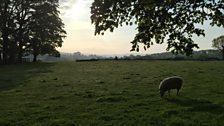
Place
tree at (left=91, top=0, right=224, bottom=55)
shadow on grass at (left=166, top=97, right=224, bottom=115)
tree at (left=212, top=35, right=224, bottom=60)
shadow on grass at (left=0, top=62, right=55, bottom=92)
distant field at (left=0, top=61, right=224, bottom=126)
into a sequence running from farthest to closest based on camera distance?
tree at (left=212, top=35, right=224, bottom=60) < shadow on grass at (left=0, top=62, right=55, bottom=92) < shadow on grass at (left=166, top=97, right=224, bottom=115) < distant field at (left=0, top=61, right=224, bottom=126) < tree at (left=91, top=0, right=224, bottom=55)

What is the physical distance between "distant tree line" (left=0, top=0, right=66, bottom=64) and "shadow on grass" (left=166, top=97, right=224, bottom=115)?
155 ft

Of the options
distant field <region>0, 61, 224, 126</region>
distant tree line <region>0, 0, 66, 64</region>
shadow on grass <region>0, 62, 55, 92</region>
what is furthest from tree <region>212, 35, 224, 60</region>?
distant field <region>0, 61, 224, 126</region>

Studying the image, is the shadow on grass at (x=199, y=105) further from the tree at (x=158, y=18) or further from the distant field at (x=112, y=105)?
the tree at (x=158, y=18)

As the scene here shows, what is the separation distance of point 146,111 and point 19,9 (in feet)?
172

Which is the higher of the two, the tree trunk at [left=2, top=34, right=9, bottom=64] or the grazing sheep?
the tree trunk at [left=2, top=34, right=9, bottom=64]

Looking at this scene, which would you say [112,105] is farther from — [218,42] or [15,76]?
[218,42]

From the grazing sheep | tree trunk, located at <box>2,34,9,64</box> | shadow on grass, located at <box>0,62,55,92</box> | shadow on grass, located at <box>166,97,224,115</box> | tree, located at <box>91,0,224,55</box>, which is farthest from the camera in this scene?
tree trunk, located at <box>2,34,9,64</box>

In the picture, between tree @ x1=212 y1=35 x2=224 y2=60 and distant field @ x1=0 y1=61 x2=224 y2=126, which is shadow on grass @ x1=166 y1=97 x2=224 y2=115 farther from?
tree @ x1=212 y1=35 x2=224 y2=60

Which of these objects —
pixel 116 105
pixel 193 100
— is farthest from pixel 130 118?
pixel 193 100

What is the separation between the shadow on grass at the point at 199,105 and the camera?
709 inches

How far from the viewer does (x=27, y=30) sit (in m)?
66.2

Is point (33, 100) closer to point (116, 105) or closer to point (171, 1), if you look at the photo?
point (116, 105)

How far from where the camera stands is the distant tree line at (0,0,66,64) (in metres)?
64.8

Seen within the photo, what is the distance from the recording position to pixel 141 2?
1059 cm
